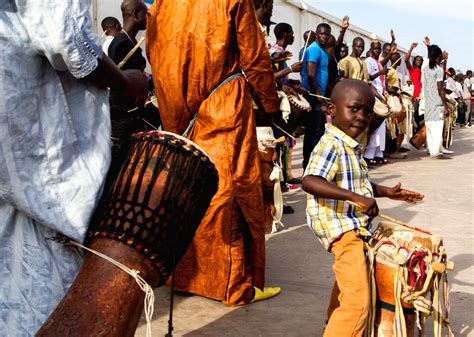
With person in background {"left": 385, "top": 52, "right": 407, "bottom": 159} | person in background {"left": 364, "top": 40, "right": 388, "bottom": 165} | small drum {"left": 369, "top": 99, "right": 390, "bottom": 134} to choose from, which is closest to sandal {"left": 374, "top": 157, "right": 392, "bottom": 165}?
person in background {"left": 364, "top": 40, "right": 388, "bottom": 165}

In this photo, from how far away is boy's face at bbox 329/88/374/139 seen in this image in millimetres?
3037

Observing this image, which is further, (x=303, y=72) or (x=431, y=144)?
(x=431, y=144)

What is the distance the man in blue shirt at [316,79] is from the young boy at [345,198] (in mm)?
4357

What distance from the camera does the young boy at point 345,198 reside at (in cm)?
279

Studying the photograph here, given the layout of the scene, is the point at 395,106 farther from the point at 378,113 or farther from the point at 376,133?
the point at 378,113

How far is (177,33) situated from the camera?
3746 mm

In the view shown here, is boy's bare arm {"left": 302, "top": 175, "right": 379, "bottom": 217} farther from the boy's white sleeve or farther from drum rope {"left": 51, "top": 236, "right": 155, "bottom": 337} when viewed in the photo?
drum rope {"left": 51, "top": 236, "right": 155, "bottom": 337}

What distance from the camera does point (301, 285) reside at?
4.14m

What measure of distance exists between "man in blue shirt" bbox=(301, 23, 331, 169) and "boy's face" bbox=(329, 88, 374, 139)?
4.34 metres

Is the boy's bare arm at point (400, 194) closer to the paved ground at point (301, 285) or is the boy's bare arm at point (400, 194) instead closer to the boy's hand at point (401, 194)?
the boy's hand at point (401, 194)

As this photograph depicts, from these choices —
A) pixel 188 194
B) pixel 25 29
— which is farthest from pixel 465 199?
pixel 25 29

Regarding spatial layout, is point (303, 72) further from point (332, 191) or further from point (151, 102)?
point (332, 191)

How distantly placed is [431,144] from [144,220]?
10291mm

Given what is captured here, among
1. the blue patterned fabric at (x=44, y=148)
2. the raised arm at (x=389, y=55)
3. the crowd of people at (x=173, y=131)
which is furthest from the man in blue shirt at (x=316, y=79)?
the blue patterned fabric at (x=44, y=148)
